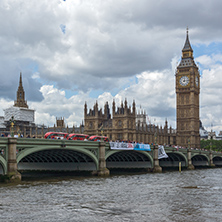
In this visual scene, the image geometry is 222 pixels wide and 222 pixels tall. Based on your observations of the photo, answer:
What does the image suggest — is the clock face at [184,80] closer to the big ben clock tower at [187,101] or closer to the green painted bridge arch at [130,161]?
the big ben clock tower at [187,101]

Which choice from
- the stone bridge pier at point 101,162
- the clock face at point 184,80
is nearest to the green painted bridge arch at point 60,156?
the stone bridge pier at point 101,162

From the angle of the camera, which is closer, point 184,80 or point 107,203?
point 107,203

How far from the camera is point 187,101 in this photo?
175500 mm

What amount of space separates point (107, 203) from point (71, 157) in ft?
105

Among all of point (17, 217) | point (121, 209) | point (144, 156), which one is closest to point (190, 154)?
point (144, 156)

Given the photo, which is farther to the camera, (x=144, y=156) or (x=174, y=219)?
(x=144, y=156)

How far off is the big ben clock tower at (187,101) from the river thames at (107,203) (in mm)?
123123

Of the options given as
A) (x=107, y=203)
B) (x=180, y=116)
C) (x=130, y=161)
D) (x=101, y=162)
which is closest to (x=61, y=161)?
(x=101, y=162)

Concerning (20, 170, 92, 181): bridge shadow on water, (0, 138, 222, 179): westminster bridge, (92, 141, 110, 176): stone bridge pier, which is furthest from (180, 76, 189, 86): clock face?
(92, 141, 110, 176): stone bridge pier

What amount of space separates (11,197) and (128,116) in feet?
366

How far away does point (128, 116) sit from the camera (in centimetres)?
14950

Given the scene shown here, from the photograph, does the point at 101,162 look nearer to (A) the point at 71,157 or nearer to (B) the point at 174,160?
(A) the point at 71,157

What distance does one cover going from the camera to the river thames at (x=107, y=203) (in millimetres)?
31328

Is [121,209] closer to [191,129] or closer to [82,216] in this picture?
[82,216]
